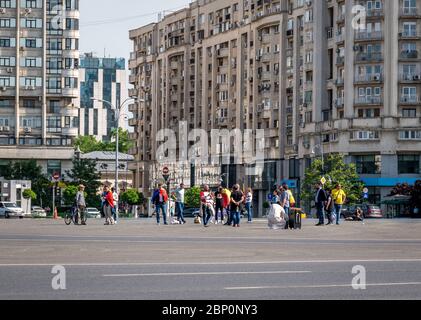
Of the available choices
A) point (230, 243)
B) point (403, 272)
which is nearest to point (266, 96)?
point (230, 243)

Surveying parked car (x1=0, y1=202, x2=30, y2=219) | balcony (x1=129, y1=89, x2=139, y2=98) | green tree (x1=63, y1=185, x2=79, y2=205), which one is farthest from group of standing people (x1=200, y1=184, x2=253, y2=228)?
balcony (x1=129, y1=89, x2=139, y2=98)

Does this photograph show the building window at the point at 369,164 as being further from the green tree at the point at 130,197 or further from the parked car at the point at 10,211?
the green tree at the point at 130,197

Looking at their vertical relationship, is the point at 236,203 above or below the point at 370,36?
below

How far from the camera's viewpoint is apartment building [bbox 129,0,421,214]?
345 feet

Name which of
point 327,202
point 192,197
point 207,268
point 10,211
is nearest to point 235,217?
point 327,202

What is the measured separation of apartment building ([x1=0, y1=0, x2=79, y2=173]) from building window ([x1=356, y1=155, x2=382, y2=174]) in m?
33.8

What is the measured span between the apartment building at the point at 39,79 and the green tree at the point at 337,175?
3193 cm

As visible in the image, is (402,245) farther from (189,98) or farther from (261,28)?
(189,98)

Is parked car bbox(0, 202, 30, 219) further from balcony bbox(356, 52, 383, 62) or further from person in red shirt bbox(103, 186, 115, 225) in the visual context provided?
person in red shirt bbox(103, 186, 115, 225)

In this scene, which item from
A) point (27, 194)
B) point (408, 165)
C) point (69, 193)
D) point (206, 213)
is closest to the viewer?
point (206, 213)

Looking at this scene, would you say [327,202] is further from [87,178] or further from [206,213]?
[87,178]

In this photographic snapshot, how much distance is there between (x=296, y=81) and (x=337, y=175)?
1846cm

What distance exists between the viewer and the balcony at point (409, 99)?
105 meters

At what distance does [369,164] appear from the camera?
106m
